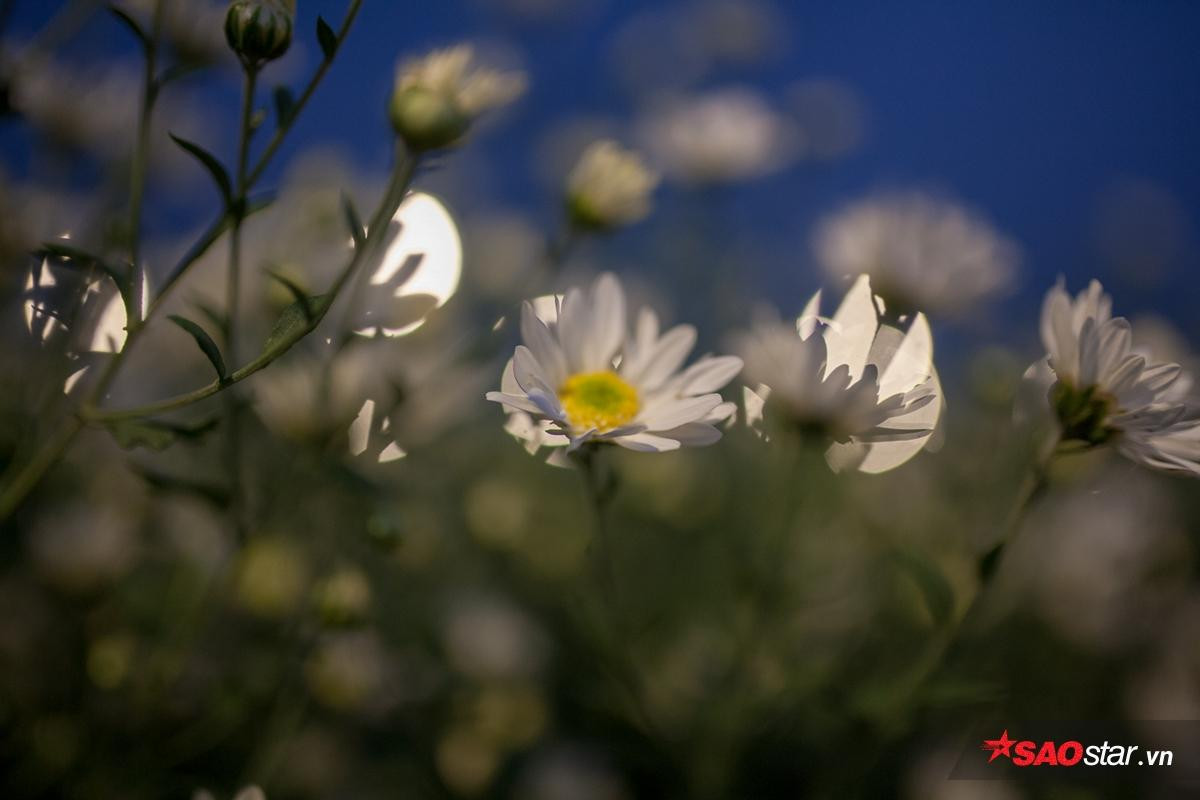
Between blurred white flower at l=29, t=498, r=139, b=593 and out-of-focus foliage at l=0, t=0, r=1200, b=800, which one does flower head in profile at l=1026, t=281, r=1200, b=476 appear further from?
blurred white flower at l=29, t=498, r=139, b=593

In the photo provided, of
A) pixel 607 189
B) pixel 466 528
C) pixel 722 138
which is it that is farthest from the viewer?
pixel 722 138

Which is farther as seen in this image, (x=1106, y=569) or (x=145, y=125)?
(x=1106, y=569)

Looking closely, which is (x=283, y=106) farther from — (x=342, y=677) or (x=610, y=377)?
(x=342, y=677)

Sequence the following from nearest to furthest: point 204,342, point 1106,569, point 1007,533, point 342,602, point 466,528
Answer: point 204,342, point 1007,533, point 342,602, point 1106,569, point 466,528

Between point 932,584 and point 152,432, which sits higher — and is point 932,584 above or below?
below

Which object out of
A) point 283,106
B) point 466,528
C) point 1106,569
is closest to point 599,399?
point 283,106

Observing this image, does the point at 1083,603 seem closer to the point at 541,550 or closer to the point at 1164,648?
the point at 1164,648

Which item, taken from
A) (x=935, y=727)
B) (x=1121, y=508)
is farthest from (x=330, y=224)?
(x=1121, y=508)

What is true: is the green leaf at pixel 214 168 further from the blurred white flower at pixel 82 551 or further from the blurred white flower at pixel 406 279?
the blurred white flower at pixel 82 551
